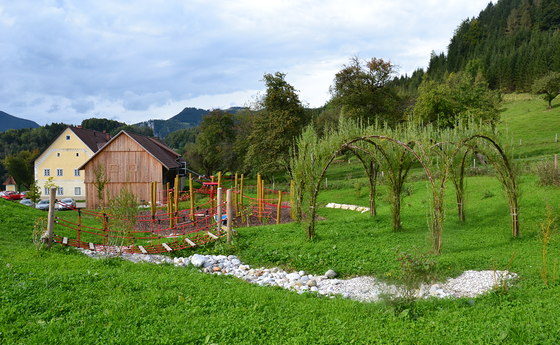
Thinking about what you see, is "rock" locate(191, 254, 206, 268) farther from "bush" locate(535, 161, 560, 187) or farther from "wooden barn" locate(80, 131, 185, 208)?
"wooden barn" locate(80, 131, 185, 208)

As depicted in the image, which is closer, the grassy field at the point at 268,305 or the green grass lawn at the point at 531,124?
the grassy field at the point at 268,305

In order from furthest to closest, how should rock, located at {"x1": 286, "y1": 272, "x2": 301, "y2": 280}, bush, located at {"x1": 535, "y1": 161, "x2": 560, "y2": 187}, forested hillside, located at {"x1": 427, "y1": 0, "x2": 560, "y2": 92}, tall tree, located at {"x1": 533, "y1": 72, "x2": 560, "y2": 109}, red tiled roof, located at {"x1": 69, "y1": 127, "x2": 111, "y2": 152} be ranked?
forested hillside, located at {"x1": 427, "y1": 0, "x2": 560, "y2": 92}, tall tree, located at {"x1": 533, "y1": 72, "x2": 560, "y2": 109}, red tiled roof, located at {"x1": 69, "y1": 127, "x2": 111, "y2": 152}, bush, located at {"x1": 535, "y1": 161, "x2": 560, "y2": 187}, rock, located at {"x1": 286, "y1": 272, "x2": 301, "y2": 280}

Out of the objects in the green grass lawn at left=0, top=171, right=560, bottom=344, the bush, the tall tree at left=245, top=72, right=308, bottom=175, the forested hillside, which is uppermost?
the forested hillside

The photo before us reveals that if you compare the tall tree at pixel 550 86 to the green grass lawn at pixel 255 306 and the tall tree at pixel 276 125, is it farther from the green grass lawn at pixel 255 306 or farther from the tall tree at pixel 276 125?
the green grass lawn at pixel 255 306

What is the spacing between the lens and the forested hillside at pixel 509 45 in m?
69.7

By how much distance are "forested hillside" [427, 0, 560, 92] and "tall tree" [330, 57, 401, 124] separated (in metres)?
46.9

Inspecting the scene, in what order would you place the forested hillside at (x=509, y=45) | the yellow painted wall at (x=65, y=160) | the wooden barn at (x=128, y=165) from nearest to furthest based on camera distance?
the wooden barn at (x=128, y=165), the yellow painted wall at (x=65, y=160), the forested hillside at (x=509, y=45)

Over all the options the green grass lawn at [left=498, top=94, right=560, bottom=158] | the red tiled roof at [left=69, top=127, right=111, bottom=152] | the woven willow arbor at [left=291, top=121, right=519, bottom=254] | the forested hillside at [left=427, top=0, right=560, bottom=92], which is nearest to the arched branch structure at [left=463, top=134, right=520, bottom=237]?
the woven willow arbor at [left=291, top=121, right=519, bottom=254]

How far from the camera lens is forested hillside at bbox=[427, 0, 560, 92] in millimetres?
69688

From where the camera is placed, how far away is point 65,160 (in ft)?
125

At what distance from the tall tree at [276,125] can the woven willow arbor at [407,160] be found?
58.7 ft

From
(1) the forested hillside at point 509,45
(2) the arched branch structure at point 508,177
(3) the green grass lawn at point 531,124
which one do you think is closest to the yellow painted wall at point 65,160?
(2) the arched branch structure at point 508,177

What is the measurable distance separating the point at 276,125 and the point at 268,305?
26658 millimetres

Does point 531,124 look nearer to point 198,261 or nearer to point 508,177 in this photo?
point 508,177
